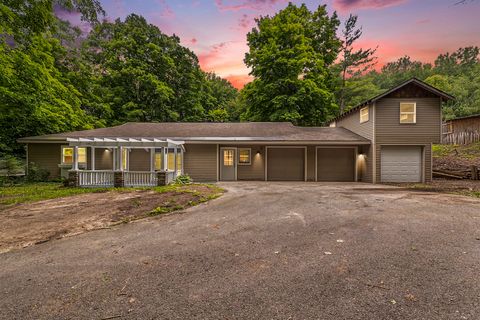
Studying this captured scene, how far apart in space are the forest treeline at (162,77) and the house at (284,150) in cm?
296

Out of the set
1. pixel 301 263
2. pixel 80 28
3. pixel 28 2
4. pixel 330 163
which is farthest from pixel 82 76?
pixel 301 263

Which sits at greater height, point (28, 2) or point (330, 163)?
point (28, 2)

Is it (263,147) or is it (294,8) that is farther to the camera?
(294,8)

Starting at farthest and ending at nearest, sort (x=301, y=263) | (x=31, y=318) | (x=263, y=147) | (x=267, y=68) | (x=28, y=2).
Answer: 1. (x=267, y=68)
2. (x=263, y=147)
3. (x=28, y=2)
4. (x=301, y=263)
5. (x=31, y=318)

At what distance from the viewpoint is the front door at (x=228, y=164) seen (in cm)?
1410

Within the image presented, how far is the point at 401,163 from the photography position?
12859 mm

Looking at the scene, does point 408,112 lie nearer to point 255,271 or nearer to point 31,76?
point 255,271

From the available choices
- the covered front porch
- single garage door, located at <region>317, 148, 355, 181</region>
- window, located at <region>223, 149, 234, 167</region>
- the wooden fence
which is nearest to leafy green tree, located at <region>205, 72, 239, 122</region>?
window, located at <region>223, 149, 234, 167</region>

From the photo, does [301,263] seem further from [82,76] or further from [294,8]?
[294,8]

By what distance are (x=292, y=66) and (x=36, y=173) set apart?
832 inches

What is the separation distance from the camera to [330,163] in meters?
14.3

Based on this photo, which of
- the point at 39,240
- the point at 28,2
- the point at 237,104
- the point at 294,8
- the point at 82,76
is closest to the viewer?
the point at 39,240

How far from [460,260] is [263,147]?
11.4 m

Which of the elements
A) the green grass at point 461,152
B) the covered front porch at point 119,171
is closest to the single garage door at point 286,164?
the covered front porch at point 119,171
